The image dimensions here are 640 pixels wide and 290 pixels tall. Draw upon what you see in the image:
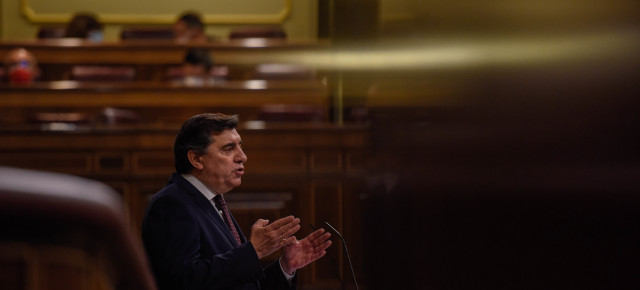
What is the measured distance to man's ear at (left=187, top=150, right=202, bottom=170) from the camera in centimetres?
116

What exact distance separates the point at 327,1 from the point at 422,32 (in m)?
3.50

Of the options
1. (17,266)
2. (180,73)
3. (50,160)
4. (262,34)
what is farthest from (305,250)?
(262,34)

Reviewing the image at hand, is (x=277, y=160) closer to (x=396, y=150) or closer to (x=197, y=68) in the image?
(x=396, y=150)

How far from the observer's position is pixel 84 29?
147 inches

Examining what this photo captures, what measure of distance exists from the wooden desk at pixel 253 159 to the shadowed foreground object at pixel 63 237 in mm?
1896

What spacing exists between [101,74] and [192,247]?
92.7 inches

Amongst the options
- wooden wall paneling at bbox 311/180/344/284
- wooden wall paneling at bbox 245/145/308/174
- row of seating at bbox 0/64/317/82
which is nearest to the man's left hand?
wooden wall paneling at bbox 311/180/344/284

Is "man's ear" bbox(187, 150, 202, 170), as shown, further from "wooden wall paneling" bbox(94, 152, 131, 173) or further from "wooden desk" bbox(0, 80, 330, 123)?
"wooden desk" bbox(0, 80, 330, 123)

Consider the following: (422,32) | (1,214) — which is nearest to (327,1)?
(422,32)

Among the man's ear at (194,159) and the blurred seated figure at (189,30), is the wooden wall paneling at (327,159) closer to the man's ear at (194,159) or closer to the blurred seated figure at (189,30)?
the man's ear at (194,159)

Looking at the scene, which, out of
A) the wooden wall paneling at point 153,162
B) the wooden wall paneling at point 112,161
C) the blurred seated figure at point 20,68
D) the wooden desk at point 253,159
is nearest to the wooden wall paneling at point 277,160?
the wooden desk at point 253,159

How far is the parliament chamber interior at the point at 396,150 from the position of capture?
13.4 inches

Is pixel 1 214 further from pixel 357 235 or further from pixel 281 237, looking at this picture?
pixel 357 235

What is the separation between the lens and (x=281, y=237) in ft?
3.52
